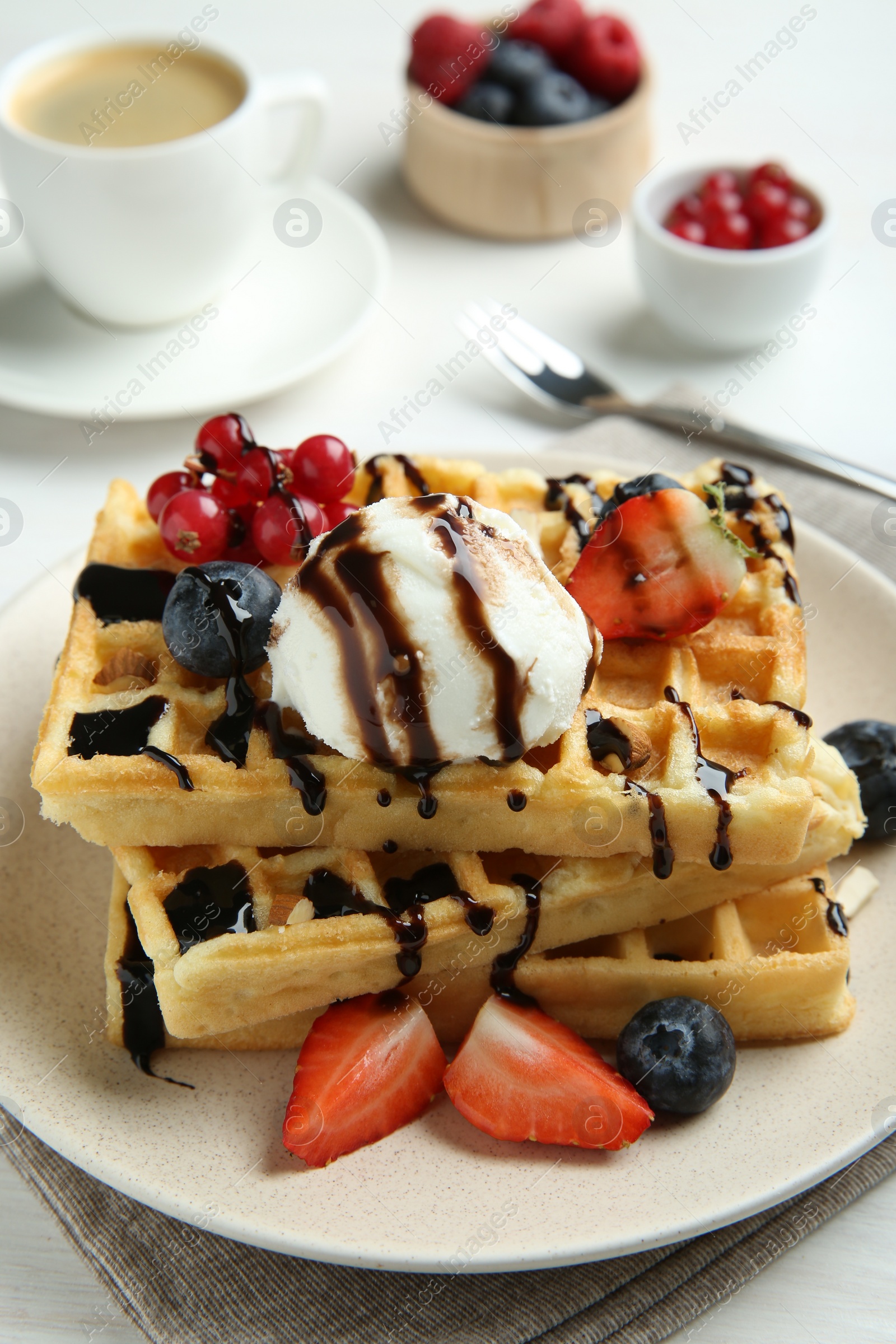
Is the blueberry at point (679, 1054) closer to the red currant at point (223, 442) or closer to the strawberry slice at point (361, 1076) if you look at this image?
the strawberry slice at point (361, 1076)

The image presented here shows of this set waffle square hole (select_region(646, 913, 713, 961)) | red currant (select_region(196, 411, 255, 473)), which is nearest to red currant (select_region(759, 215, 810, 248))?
red currant (select_region(196, 411, 255, 473))

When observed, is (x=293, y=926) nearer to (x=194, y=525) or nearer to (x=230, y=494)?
(x=194, y=525)

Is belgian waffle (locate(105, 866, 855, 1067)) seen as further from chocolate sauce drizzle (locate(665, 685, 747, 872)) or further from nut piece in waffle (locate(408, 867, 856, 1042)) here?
chocolate sauce drizzle (locate(665, 685, 747, 872))

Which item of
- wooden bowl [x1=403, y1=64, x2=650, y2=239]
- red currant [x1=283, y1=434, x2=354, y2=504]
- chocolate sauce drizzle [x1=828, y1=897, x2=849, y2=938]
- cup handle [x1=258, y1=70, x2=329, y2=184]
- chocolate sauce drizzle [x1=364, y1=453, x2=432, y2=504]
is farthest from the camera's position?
wooden bowl [x1=403, y1=64, x2=650, y2=239]

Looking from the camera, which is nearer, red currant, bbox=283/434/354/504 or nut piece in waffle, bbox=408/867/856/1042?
nut piece in waffle, bbox=408/867/856/1042

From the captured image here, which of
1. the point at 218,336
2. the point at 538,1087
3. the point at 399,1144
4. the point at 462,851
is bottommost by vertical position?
the point at 218,336

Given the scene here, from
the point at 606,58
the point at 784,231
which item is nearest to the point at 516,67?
the point at 606,58

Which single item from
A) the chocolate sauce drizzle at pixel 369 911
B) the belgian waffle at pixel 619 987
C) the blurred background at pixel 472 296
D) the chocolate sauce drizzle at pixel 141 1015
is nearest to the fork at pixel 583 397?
the blurred background at pixel 472 296

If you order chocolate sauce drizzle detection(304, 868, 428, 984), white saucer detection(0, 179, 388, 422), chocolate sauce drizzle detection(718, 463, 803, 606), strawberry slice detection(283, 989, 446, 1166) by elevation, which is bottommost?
white saucer detection(0, 179, 388, 422)
